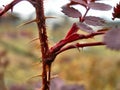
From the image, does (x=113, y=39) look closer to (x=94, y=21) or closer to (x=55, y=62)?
(x=94, y=21)

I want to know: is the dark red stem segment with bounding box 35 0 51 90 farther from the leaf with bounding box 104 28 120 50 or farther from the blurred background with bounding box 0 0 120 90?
the leaf with bounding box 104 28 120 50

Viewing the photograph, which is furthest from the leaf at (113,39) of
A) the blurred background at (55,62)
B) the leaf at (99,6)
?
the leaf at (99,6)

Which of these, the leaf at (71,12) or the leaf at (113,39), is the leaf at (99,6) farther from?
the leaf at (113,39)

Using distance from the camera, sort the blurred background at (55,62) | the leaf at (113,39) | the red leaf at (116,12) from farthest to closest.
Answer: the blurred background at (55,62) → the red leaf at (116,12) → the leaf at (113,39)

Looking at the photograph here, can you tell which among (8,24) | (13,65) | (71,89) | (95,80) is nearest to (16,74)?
(13,65)

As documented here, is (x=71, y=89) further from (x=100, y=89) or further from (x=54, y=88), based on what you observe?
(x=100, y=89)

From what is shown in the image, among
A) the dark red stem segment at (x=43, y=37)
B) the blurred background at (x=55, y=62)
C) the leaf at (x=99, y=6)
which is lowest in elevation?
the blurred background at (x=55, y=62)

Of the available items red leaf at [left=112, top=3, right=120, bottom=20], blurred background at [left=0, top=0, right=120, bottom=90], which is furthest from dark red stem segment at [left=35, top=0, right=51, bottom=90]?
red leaf at [left=112, top=3, right=120, bottom=20]

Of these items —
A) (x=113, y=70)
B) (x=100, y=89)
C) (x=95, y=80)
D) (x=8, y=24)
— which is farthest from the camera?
(x=8, y=24)
